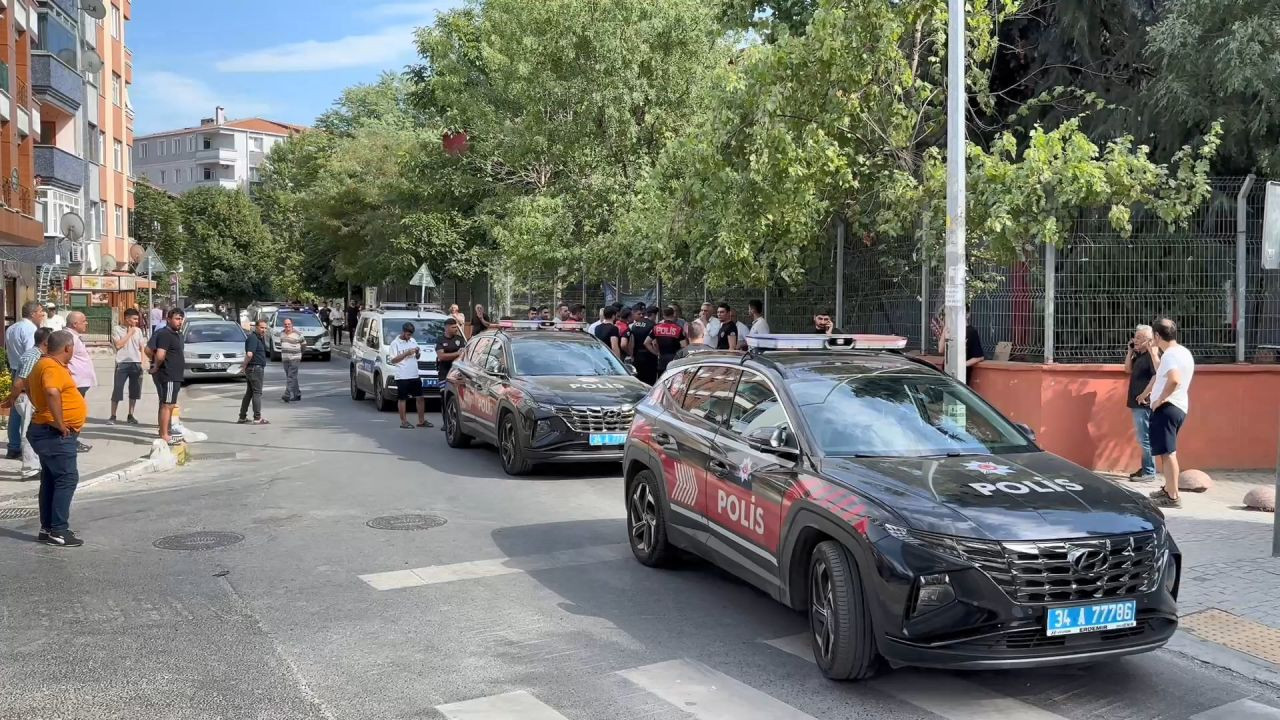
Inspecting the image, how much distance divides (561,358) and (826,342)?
6.29 m

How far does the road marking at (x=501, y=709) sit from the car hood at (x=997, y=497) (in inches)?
74.2

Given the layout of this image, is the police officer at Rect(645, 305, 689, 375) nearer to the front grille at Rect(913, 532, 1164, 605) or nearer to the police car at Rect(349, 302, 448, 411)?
the police car at Rect(349, 302, 448, 411)

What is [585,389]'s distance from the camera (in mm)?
12320

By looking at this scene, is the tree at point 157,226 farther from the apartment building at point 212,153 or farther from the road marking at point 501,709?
the road marking at point 501,709

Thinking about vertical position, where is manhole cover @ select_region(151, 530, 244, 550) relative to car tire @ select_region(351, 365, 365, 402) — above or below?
below

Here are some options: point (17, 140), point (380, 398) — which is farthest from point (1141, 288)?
point (17, 140)

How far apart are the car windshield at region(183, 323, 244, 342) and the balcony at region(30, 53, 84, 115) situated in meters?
9.27

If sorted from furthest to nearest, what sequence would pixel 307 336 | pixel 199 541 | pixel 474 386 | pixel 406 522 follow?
1. pixel 307 336
2. pixel 474 386
3. pixel 406 522
4. pixel 199 541

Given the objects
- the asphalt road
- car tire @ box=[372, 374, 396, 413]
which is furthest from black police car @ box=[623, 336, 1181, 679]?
car tire @ box=[372, 374, 396, 413]

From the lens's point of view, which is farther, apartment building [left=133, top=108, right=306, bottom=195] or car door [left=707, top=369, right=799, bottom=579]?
apartment building [left=133, top=108, right=306, bottom=195]

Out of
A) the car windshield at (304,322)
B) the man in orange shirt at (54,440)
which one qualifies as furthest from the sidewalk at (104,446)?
the car windshield at (304,322)

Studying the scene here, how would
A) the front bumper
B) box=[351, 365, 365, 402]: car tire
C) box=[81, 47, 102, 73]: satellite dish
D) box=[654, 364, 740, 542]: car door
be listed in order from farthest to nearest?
box=[81, 47, 102, 73]: satellite dish < box=[351, 365, 365, 402]: car tire < box=[654, 364, 740, 542]: car door < the front bumper

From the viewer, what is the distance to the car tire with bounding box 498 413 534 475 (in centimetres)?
1196

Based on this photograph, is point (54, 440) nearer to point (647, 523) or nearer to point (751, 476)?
point (647, 523)
